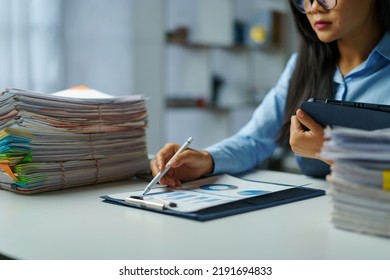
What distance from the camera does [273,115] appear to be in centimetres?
170

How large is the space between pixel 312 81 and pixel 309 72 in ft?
0.11

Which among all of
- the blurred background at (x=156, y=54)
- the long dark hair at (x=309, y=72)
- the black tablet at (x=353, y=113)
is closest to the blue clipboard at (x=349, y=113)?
the black tablet at (x=353, y=113)

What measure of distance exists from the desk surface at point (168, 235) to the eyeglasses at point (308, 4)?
570 millimetres

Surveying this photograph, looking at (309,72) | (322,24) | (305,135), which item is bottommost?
(305,135)

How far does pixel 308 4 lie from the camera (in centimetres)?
141

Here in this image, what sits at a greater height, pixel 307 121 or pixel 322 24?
pixel 322 24

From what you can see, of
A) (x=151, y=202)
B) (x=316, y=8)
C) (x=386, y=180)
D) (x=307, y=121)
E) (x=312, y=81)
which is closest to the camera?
(x=386, y=180)

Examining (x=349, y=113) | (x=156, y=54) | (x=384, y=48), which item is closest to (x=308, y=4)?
(x=384, y=48)

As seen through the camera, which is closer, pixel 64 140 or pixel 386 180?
pixel 386 180

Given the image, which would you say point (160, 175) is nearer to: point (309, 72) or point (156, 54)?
point (309, 72)

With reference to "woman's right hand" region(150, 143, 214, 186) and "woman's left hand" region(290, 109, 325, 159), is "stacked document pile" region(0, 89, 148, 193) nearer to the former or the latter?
"woman's right hand" region(150, 143, 214, 186)

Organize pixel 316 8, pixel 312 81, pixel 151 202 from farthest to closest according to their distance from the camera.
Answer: pixel 312 81 → pixel 316 8 → pixel 151 202

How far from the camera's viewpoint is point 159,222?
88 cm
